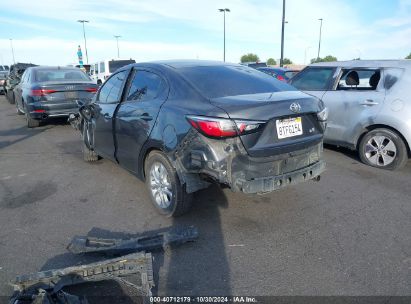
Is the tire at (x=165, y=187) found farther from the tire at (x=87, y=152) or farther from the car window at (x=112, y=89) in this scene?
the tire at (x=87, y=152)

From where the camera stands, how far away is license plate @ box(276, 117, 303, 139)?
Answer: 335 centimetres

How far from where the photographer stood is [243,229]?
3.66 metres

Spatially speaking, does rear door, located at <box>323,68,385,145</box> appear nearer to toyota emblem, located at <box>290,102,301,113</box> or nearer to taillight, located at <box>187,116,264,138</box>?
toyota emblem, located at <box>290,102,301,113</box>

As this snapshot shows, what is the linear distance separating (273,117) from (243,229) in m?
1.21

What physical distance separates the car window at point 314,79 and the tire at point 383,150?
4.18ft

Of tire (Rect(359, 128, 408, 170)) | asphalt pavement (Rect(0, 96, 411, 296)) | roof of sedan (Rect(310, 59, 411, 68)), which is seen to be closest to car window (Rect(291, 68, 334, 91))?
roof of sedan (Rect(310, 59, 411, 68))

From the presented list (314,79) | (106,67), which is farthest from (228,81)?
(106,67)

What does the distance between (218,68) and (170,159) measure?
52.4 inches

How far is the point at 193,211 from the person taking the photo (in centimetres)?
407

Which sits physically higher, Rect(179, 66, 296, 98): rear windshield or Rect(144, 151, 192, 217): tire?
→ Rect(179, 66, 296, 98): rear windshield

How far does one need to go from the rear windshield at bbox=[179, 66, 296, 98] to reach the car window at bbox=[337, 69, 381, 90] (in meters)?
2.47

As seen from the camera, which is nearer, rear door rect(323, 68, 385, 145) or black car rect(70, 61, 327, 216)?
black car rect(70, 61, 327, 216)

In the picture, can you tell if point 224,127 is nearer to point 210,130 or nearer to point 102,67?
point 210,130

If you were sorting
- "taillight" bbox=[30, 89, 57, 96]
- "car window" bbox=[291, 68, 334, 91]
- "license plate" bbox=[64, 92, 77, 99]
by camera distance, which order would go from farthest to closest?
"license plate" bbox=[64, 92, 77, 99] < "taillight" bbox=[30, 89, 57, 96] < "car window" bbox=[291, 68, 334, 91]
